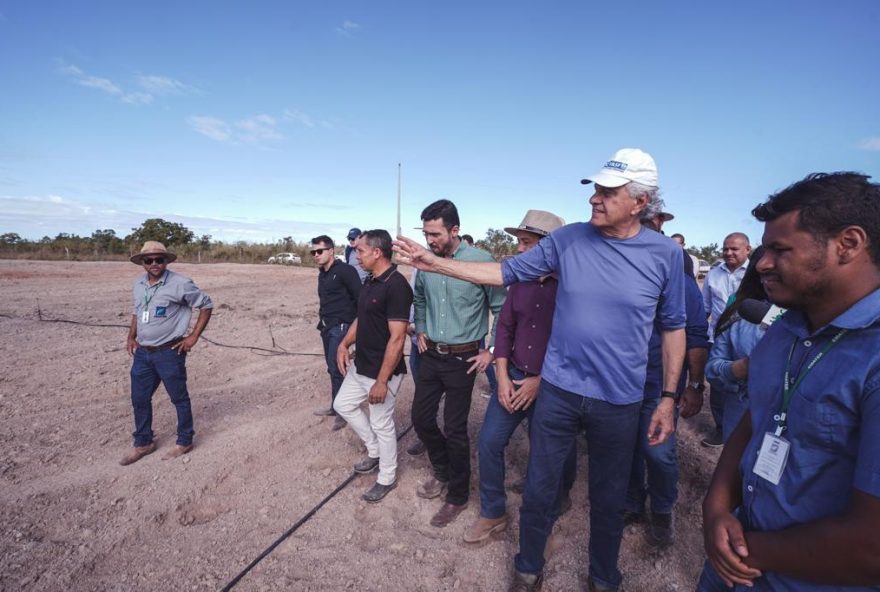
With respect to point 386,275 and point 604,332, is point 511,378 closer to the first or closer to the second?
point 604,332

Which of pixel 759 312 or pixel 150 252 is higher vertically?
pixel 150 252

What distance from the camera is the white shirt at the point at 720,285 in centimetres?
474

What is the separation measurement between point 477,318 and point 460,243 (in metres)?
0.64

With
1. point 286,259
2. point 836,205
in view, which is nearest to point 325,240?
point 836,205

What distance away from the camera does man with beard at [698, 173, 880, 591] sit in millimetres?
1010

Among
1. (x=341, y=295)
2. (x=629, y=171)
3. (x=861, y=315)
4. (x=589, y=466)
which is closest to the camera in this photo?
(x=861, y=315)

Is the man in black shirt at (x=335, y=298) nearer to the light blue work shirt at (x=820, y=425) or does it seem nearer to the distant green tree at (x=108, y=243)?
the light blue work shirt at (x=820, y=425)

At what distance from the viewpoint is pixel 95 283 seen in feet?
44.4

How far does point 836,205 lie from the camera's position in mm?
1104

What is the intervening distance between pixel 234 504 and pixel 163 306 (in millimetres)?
1834

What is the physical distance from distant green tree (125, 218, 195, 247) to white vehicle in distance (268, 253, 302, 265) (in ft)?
22.6

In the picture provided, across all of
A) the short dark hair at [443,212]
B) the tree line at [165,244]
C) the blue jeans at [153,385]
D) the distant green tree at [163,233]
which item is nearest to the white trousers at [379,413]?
the short dark hair at [443,212]

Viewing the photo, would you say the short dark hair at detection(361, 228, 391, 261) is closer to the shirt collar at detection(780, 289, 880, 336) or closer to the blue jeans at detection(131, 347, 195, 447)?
the blue jeans at detection(131, 347, 195, 447)

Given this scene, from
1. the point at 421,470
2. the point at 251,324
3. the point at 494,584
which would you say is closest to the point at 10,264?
the point at 251,324
